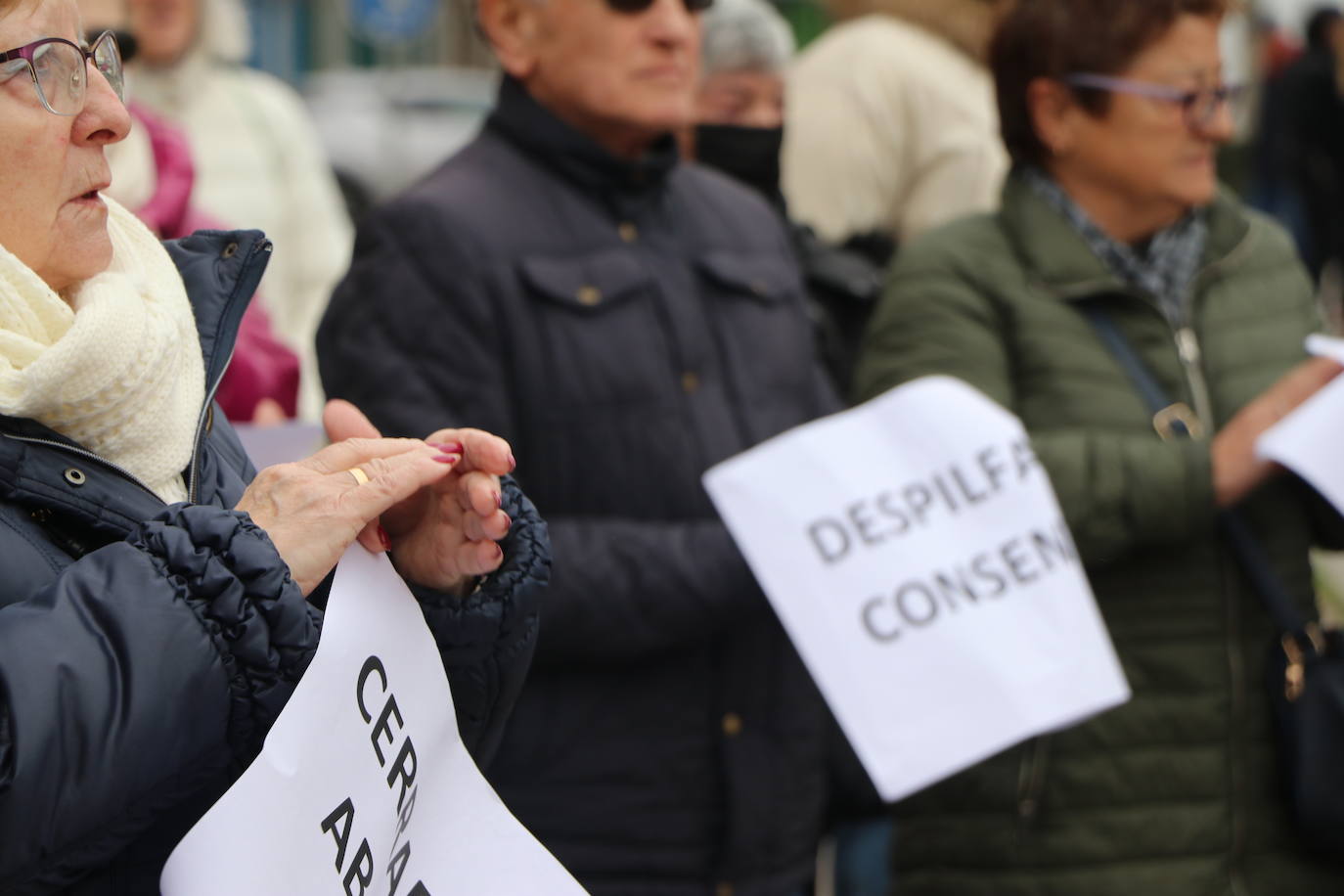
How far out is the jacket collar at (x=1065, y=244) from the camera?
329 cm

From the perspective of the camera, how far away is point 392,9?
40.5 feet

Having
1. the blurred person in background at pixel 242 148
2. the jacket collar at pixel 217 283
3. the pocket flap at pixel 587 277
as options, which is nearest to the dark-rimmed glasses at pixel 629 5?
Answer: the pocket flap at pixel 587 277

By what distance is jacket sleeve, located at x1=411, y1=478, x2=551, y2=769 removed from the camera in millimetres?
1981

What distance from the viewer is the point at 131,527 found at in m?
1.72

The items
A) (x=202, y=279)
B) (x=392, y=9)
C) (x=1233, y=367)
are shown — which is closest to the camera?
(x=202, y=279)

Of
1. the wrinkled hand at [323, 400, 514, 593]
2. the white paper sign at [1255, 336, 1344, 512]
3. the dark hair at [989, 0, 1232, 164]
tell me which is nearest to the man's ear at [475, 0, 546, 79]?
the dark hair at [989, 0, 1232, 164]

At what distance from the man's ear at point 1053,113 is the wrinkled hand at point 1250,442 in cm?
64

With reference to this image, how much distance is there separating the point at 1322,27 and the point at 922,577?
38.6 ft

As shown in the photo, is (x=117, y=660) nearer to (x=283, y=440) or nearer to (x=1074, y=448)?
(x=283, y=440)

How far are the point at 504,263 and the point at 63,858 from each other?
59.7 inches

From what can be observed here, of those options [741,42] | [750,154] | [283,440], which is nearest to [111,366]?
[283,440]

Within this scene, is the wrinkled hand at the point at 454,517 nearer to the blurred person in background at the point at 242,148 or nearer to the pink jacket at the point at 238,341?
the pink jacket at the point at 238,341

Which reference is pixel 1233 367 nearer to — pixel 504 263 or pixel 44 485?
pixel 504 263

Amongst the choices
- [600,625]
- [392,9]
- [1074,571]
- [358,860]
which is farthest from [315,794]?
[392,9]
